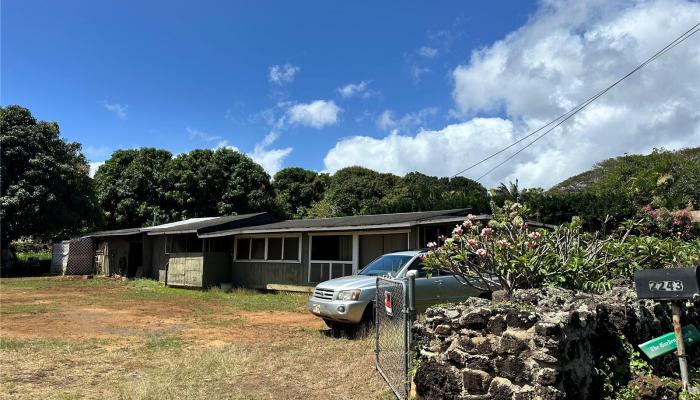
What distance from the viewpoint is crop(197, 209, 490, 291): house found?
54.4 ft

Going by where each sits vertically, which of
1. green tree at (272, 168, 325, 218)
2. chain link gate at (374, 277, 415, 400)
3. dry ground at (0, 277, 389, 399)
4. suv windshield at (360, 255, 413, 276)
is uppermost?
green tree at (272, 168, 325, 218)

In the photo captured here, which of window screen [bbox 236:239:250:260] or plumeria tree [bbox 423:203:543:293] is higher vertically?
window screen [bbox 236:239:250:260]

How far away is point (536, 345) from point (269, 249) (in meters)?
17.8

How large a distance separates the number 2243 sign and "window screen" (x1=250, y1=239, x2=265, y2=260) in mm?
18247

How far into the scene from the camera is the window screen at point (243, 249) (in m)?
22.9

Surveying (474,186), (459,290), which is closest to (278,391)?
(459,290)

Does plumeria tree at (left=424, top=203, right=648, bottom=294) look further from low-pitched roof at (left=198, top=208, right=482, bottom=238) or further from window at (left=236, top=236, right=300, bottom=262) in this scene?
window at (left=236, top=236, right=300, bottom=262)

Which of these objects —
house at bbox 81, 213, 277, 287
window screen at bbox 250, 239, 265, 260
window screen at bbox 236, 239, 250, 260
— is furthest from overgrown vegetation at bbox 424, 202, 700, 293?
house at bbox 81, 213, 277, 287

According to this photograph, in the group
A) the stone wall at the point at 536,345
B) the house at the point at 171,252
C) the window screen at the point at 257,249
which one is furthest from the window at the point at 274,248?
the stone wall at the point at 536,345

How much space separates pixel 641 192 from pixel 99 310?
22.9m

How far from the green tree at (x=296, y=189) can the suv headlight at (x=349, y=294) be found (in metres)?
34.6

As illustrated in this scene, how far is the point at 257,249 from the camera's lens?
2214cm

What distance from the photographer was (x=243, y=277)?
22062mm

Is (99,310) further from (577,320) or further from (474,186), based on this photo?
(474,186)
